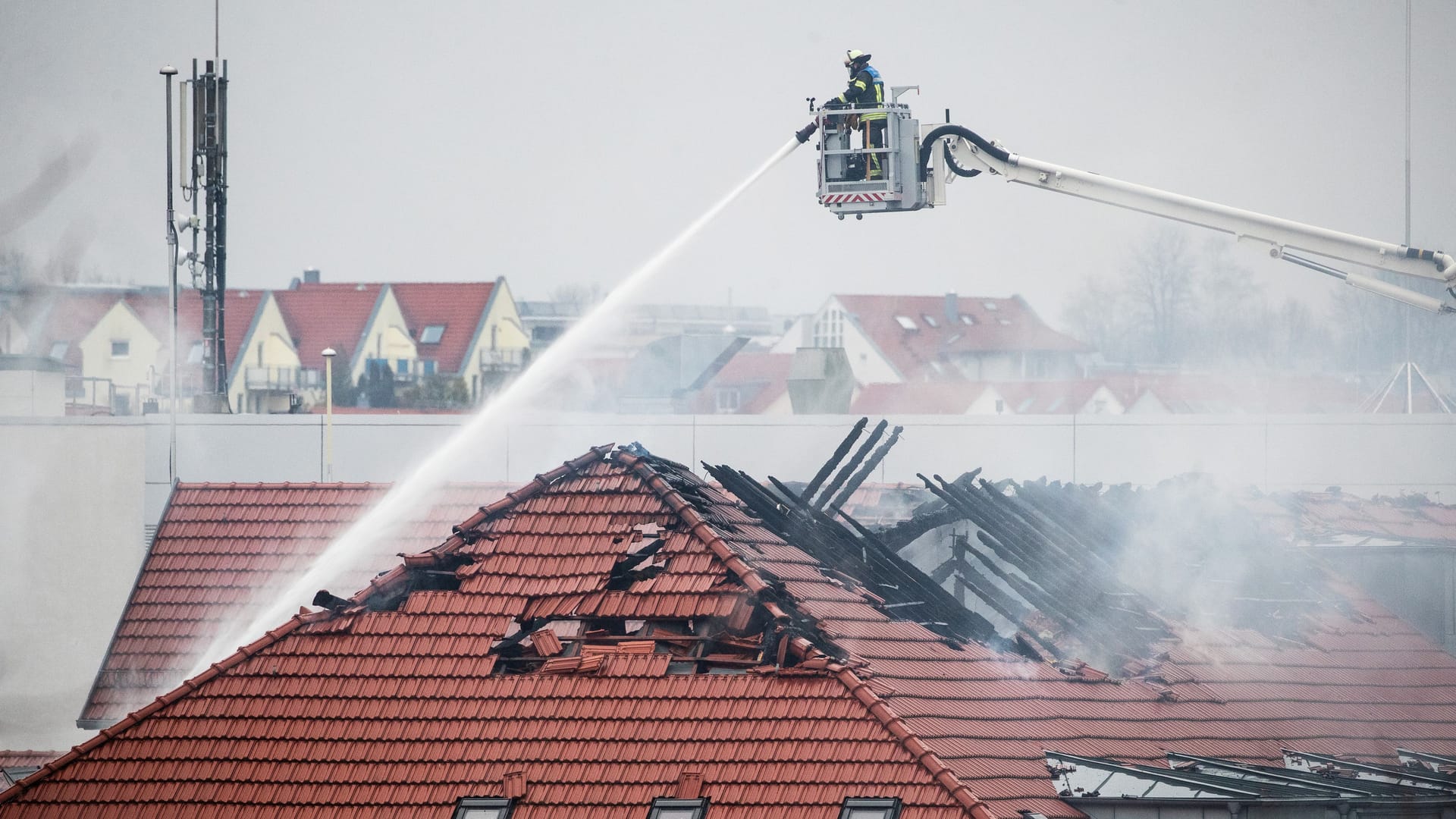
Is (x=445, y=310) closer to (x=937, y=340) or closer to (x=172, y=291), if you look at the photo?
(x=937, y=340)

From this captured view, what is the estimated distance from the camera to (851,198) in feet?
82.2

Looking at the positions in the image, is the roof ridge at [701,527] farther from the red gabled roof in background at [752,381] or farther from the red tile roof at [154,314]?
the red gabled roof in background at [752,381]

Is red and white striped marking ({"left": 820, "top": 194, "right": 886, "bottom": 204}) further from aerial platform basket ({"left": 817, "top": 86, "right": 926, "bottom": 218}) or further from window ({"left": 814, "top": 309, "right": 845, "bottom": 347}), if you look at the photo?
window ({"left": 814, "top": 309, "right": 845, "bottom": 347})

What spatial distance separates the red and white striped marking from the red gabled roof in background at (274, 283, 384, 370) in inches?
2533

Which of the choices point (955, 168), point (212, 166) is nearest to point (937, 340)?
point (212, 166)

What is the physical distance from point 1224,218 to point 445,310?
71133 millimetres

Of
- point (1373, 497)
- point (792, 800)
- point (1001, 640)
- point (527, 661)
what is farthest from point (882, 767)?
point (1373, 497)

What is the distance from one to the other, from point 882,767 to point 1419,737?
10493mm

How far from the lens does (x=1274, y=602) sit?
28.3 meters

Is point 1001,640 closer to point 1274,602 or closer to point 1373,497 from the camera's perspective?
point 1274,602

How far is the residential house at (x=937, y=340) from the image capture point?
320ft

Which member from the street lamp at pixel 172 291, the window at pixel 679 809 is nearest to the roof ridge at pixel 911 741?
the window at pixel 679 809

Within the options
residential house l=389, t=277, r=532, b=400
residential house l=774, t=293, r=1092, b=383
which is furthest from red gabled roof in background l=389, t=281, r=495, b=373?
residential house l=774, t=293, r=1092, b=383

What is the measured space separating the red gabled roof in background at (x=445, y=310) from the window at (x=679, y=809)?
242ft
